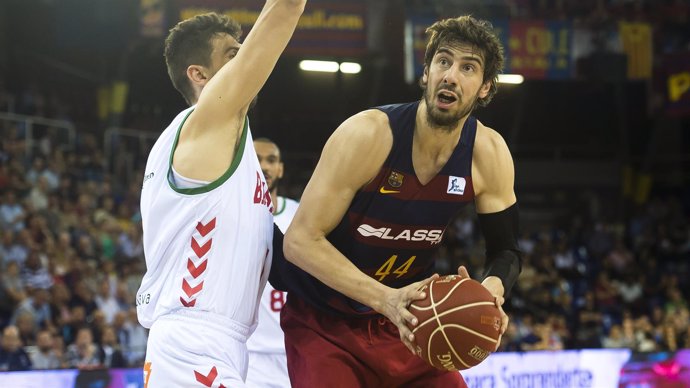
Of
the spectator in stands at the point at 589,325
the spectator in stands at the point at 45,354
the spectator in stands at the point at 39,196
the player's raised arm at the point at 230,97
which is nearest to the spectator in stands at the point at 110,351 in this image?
the spectator in stands at the point at 45,354

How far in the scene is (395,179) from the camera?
3791mm

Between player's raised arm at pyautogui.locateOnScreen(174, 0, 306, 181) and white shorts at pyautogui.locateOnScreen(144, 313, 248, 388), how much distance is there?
535 mm

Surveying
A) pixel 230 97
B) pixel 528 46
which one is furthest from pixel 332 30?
pixel 230 97

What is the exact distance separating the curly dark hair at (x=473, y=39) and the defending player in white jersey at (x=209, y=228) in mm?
683

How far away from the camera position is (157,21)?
14406mm

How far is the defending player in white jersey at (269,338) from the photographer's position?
5.66 m

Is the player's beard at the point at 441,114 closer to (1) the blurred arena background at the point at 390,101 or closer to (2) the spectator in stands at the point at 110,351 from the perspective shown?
(1) the blurred arena background at the point at 390,101

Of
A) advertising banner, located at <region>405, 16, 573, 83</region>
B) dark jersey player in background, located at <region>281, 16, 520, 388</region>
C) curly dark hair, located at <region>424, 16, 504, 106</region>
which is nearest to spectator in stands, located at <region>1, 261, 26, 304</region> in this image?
advertising banner, located at <region>405, 16, 573, 83</region>

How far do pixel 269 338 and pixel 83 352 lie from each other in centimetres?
449

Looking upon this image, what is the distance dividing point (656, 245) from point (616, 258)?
58.5 inches

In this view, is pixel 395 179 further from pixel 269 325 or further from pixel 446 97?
pixel 269 325

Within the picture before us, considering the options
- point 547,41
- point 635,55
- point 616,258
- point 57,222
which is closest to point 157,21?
point 57,222

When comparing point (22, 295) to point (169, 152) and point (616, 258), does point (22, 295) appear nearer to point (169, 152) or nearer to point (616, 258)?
point (169, 152)

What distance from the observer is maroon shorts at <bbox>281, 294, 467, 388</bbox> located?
3814mm
